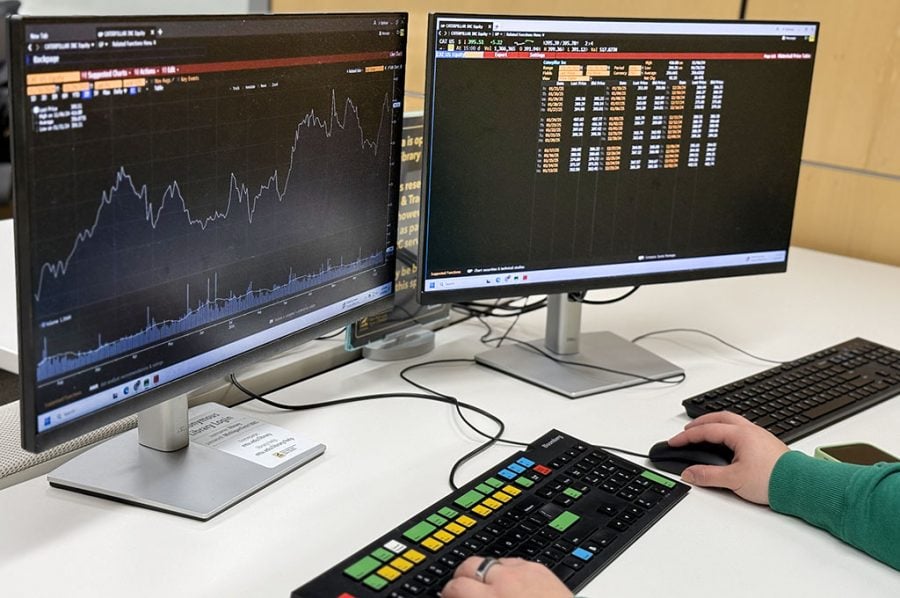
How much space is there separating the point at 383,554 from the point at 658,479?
0.35 m

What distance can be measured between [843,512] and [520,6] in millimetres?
1820

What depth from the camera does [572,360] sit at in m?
1.44

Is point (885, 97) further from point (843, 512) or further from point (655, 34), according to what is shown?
point (843, 512)

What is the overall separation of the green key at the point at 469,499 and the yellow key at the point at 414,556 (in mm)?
96

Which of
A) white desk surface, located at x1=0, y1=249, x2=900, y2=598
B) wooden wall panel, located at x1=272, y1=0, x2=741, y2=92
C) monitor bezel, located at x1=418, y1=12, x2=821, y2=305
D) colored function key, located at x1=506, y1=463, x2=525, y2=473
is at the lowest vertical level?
white desk surface, located at x1=0, y1=249, x2=900, y2=598

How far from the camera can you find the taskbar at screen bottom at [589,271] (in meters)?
1.30

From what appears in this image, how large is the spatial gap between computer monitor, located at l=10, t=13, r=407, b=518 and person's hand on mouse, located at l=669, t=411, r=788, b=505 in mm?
421

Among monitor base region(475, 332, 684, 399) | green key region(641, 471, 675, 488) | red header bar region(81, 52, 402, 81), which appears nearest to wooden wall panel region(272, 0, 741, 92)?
monitor base region(475, 332, 684, 399)

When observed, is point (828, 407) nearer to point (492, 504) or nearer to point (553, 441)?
point (553, 441)

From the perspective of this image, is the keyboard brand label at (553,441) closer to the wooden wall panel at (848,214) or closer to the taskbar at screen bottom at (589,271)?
the taskbar at screen bottom at (589,271)

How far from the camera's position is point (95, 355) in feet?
2.92

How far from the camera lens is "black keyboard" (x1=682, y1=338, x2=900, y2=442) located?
50.0 inches

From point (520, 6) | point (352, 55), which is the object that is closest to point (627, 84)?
point (352, 55)

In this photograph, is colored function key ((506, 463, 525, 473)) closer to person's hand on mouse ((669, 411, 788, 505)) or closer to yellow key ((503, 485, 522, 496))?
yellow key ((503, 485, 522, 496))
